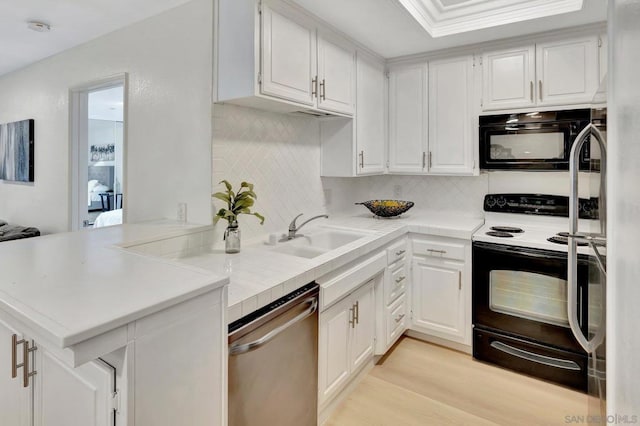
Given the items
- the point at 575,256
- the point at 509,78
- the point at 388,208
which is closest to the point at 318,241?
the point at 388,208

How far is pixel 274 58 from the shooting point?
1.93 metres

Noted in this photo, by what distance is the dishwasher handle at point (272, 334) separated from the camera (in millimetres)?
1279

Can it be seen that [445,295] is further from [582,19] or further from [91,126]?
[91,126]

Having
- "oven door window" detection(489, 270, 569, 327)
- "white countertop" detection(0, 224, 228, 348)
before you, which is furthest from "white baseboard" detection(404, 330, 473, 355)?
"white countertop" detection(0, 224, 228, 348)

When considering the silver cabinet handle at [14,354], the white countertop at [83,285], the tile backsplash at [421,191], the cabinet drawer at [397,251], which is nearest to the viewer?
the white countertop at [83,285]

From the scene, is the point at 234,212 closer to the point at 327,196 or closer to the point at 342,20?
the point at 327,196

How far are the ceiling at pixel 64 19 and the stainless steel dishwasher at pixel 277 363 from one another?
6.22 ft

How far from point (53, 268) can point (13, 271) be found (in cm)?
10

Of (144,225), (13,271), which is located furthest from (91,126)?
(13,271)

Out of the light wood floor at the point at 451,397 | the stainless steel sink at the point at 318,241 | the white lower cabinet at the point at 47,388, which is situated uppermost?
the stainless steel sink at the point at 318,241

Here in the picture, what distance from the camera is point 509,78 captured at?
8.87ft

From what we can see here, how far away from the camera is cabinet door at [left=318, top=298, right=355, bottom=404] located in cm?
184

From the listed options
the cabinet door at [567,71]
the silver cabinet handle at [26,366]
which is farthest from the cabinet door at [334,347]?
the cabinet door at [567,71]

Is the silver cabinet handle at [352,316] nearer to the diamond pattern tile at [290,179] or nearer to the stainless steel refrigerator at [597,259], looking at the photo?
the diamond pattern tile at [290,179]
